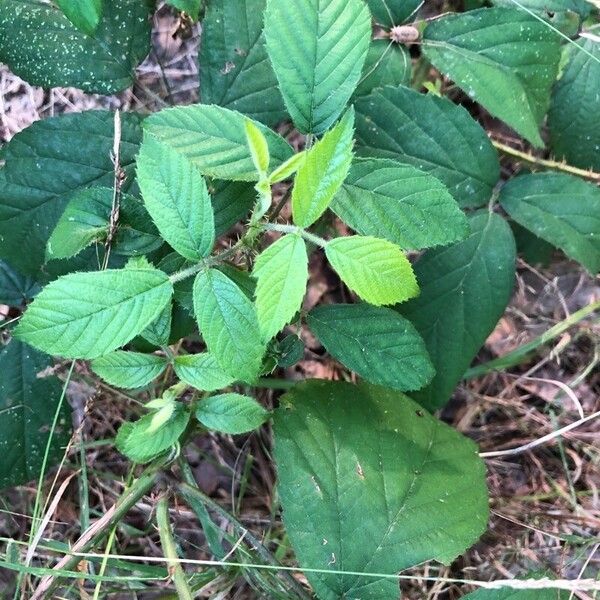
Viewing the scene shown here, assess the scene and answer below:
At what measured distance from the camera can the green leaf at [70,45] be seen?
1.32m

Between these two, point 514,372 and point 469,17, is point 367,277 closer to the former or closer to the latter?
point 469,17

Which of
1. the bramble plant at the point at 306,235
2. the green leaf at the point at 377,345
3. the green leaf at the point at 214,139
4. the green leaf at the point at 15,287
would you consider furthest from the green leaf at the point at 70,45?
the green leaf at the point at 377,345

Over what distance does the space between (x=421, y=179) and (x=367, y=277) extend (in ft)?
0.81

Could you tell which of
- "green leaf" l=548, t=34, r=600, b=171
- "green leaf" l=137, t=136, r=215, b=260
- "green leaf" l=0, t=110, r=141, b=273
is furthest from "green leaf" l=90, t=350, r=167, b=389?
"green leaf" l=548, t=34, r=600, b=171

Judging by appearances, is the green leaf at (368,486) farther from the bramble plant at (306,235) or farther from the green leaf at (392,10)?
the green leaf at (392,10)

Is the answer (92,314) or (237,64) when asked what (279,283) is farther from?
(237,64)

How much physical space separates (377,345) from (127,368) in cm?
45

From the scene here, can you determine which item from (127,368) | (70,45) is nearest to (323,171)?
(127,368)

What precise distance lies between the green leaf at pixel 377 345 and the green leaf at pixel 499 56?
1.68 ft

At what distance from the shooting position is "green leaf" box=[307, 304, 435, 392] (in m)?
1.20

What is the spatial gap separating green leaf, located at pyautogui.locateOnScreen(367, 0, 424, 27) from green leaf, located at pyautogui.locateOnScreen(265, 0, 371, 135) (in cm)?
36

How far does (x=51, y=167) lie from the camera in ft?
4.37

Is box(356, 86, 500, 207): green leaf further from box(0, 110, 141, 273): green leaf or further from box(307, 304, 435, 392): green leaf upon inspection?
box(0, 110, 141, 273): green leaf

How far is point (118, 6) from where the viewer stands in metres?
1.35
